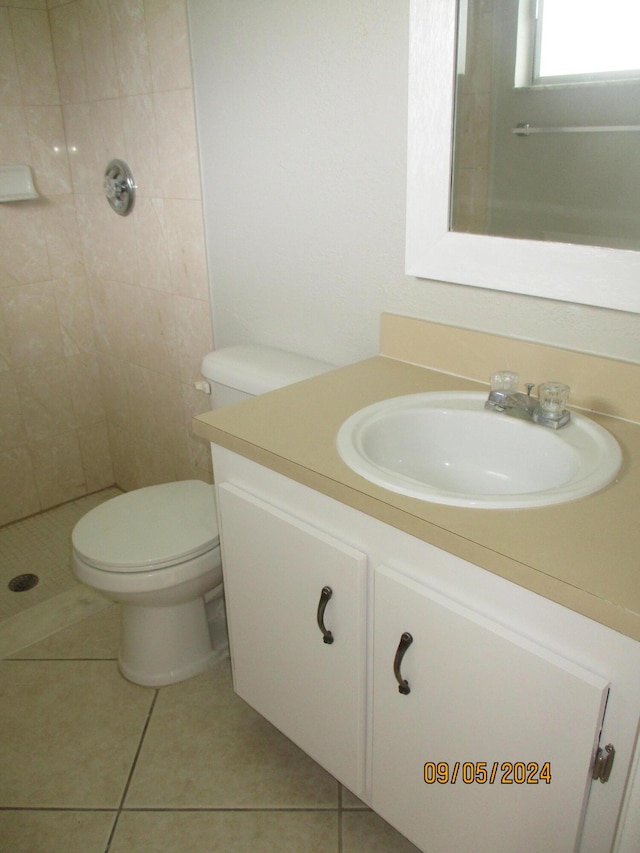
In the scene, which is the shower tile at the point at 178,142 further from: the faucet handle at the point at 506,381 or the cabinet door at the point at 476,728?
the cabinet door at the point at 476,728

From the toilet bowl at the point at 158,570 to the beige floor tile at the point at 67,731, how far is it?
8 cm

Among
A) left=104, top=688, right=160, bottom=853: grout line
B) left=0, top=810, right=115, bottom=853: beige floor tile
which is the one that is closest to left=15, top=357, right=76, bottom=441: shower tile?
left=104, top=688, right=160, bottom=853: grout line

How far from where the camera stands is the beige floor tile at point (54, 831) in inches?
55.9

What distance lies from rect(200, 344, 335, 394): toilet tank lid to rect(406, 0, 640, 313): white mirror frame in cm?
35

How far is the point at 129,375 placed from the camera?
98.4 inches

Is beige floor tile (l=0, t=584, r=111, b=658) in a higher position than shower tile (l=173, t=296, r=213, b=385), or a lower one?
lower

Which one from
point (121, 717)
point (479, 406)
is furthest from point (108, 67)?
point (121, 717)

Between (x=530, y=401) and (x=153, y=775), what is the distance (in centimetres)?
115

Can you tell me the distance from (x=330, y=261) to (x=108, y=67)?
102cm

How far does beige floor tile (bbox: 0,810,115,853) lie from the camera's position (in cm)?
142

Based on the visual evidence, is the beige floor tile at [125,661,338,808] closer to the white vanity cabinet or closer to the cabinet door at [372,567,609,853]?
the white vanity cabinet

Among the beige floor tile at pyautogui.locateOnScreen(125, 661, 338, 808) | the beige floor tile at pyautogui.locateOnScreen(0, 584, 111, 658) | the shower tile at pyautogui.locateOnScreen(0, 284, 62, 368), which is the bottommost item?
the beige floor tile at pyautogui.locateOnScreen(125, 661, 338, 808)

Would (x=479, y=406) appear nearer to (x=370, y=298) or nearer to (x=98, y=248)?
(x=370, y=298)

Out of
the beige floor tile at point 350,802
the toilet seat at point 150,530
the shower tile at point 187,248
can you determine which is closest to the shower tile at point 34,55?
the shower tile at point 187,248
